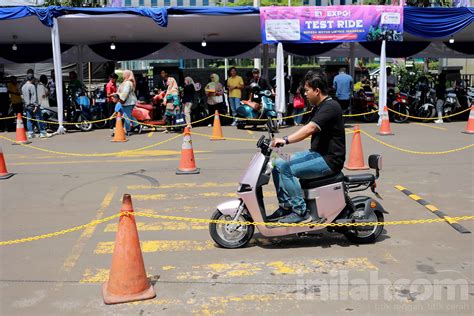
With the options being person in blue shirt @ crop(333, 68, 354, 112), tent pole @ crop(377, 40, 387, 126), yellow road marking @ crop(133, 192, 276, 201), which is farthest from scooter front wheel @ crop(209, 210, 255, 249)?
tent pole @ crop(377, 40, 387, 126)

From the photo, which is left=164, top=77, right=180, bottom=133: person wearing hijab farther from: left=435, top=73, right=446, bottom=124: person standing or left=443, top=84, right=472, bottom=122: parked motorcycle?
left=443, top=84, right=472, bottom=122: parked motorcycle

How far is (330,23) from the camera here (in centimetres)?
1608

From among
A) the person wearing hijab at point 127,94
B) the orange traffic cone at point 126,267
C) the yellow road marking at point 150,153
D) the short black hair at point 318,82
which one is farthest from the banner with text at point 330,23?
the orange traffic cone at point 126,267

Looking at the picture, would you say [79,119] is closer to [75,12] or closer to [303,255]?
[75,12]

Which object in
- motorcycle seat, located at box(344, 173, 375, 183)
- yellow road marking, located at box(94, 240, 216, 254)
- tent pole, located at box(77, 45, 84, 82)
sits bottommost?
yellow road marking, located at box(94, 240, 216, 254)

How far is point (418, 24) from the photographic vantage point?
16562mm

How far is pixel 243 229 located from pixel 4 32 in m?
16.5

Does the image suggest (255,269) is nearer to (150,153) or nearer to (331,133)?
(331,133)

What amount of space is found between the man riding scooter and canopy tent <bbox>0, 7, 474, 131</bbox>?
36.5 feet

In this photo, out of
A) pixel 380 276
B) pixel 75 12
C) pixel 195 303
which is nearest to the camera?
pixel 195 303

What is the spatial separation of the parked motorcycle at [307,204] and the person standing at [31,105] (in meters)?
11.4

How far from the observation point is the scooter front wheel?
18.5ft

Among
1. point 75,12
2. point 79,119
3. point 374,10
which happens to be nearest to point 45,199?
point 75,12

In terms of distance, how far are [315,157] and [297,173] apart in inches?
10.6
